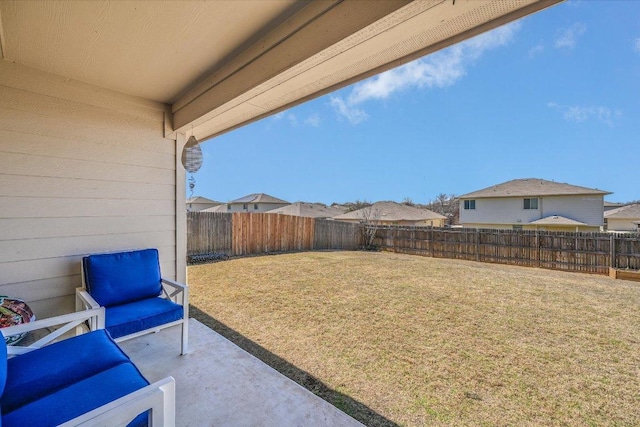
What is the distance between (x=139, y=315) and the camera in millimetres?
2260

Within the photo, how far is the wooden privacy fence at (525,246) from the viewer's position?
7211mm

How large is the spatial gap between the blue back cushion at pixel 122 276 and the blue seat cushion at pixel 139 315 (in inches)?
4.0

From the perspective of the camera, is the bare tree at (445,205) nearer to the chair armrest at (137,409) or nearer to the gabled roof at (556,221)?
the gabled roof at (556,221)

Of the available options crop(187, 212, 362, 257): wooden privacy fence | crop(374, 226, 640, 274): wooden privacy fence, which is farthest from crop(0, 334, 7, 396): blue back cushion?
crop(374, 226, 640, 274): wooden privacy fence

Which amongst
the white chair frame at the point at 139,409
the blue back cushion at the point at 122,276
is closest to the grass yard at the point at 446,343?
the blue back cushion at the point at 122,276

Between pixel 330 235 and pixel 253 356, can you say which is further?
pixel 330 235

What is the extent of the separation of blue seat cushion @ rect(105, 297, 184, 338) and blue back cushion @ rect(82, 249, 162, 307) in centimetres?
10

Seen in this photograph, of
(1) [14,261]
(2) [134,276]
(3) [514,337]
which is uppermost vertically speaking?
(1) [14,261]

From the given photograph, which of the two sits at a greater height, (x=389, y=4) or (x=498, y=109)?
(x=498, y=109)

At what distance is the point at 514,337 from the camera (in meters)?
3.18

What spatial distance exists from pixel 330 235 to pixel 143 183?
917 cm

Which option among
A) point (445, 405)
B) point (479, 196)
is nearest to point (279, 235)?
point (445, 405)

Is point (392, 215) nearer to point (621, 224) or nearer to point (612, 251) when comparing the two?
point (612, 251)

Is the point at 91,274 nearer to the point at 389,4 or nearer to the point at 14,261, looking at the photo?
the point at 14,261
